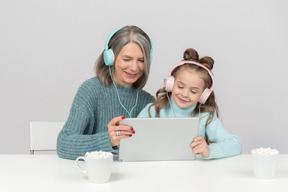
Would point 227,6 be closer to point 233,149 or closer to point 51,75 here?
point 51,75

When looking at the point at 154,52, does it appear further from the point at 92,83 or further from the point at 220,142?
the point at 220,142

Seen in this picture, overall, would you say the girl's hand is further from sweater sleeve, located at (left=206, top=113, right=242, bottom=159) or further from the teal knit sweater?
the teal knit sweater

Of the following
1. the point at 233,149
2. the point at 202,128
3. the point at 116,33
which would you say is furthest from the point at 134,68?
the point at 233,149

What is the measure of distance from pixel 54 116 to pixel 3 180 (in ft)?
6.40

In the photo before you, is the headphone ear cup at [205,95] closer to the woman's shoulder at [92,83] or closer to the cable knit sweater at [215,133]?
the cable knit sweater at [215,133]

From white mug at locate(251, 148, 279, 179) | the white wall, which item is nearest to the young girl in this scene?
white mug at locate(251, 148, 279, 179)

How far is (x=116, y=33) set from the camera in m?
2.09

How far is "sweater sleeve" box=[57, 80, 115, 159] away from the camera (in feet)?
5.70

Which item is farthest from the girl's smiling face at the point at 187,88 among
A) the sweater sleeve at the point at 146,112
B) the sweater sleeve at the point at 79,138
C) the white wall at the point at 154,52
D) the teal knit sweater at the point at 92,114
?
the white wall at the point at 154,52

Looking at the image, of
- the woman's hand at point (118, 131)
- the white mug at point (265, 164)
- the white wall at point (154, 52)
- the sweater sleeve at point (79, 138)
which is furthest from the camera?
the white wall at point (154, 52)

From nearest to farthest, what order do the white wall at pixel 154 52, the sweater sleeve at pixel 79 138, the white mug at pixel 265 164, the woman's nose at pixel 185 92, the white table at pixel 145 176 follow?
the white table at pixel 145 176 → the white mug at pixel 265 164 → the sweater sleeve at pixel 79 138 → the woman's nose at pixel 185 92 → the white wall at pixel 154 52

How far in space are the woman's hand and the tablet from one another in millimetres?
16

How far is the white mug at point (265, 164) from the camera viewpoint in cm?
146

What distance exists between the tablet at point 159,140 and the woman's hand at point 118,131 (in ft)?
0.05
